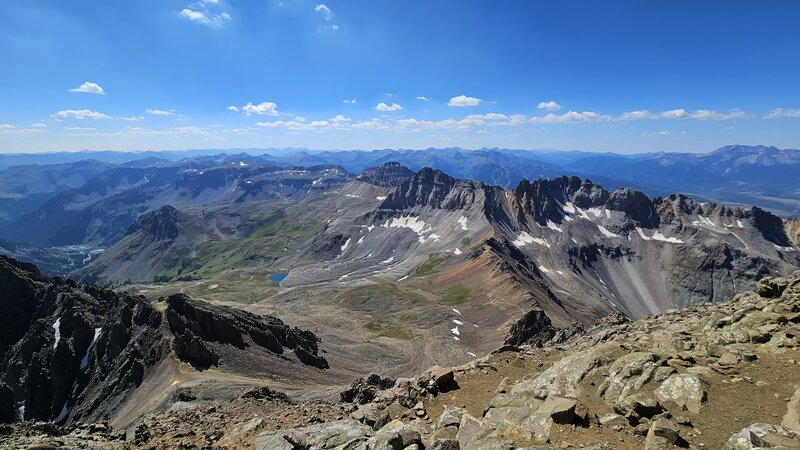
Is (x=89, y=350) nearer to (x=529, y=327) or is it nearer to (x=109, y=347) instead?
(x=109, y=347)

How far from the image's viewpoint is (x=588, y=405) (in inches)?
857

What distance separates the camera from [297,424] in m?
29.5

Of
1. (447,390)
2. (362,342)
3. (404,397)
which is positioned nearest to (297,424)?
(404,397)

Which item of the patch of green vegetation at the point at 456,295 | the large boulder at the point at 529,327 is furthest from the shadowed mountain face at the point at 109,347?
the patch of green vegetation at the point at 456,295

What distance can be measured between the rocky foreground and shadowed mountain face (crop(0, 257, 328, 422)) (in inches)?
1911

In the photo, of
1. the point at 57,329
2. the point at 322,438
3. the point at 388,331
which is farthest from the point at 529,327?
the point at 57,329

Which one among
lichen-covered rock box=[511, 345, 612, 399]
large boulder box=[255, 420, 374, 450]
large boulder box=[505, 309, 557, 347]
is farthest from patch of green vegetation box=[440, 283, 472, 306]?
large boulder box=[255, 420, 374, 450]

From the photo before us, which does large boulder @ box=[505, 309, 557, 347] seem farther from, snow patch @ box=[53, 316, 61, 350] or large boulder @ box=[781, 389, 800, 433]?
snow patch @ box=[53, 316, 61, 350]

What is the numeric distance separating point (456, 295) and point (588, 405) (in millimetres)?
169569

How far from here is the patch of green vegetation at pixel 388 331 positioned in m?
154

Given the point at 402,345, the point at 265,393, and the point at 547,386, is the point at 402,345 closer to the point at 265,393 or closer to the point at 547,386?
the point at 265,393

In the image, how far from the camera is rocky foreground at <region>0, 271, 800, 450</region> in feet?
56.8

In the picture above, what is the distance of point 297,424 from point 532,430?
1782 cm

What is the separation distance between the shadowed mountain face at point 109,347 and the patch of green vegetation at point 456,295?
8015cm
